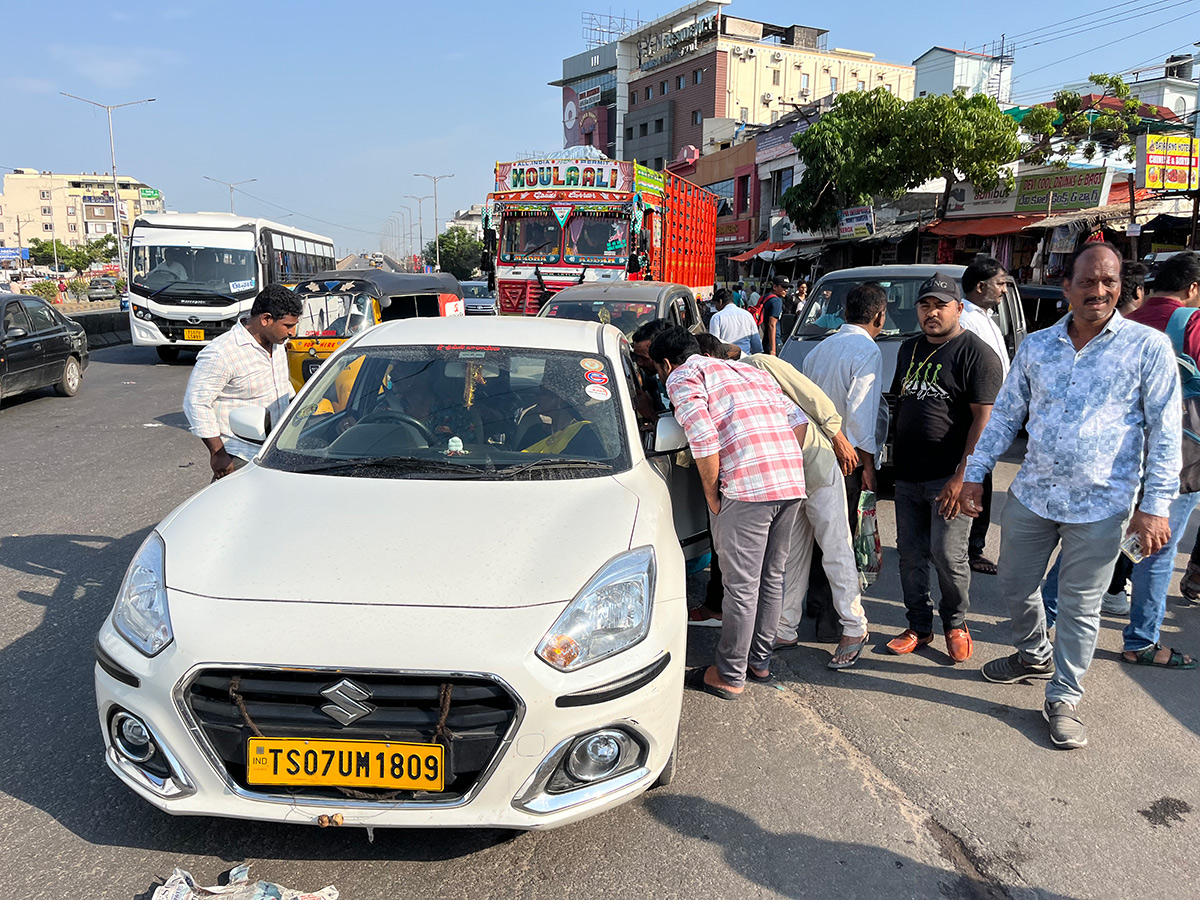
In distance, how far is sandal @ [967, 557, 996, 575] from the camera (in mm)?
5434

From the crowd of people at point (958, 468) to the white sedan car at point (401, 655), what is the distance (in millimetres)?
717

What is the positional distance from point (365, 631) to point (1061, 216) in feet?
59.5

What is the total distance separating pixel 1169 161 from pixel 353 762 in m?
15.9

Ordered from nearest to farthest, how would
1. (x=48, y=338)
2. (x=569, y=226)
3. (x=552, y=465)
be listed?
1. (x=552, y=465)
2. (x=48, y=338)
3. (x=569, y=226)

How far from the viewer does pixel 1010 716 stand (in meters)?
3.66

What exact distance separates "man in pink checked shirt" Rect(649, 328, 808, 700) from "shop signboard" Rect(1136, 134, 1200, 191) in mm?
13253

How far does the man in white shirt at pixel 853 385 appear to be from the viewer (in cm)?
430

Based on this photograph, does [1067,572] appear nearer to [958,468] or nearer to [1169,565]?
[958,468]

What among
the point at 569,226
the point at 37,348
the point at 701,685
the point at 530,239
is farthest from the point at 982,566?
the point at 37,348

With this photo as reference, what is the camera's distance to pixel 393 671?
7.61 feet

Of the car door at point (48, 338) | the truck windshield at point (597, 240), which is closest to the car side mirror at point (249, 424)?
the car door at point (48, 338)

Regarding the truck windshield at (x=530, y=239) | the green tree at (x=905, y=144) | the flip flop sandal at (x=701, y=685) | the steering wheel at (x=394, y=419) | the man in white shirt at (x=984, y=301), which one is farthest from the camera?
the green tree at (x=905, y=144)

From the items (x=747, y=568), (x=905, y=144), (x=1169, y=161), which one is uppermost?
(x=905, y=144)

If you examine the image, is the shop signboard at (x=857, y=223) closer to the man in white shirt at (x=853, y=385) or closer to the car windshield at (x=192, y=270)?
the car windshield at (x=192, y=270)
